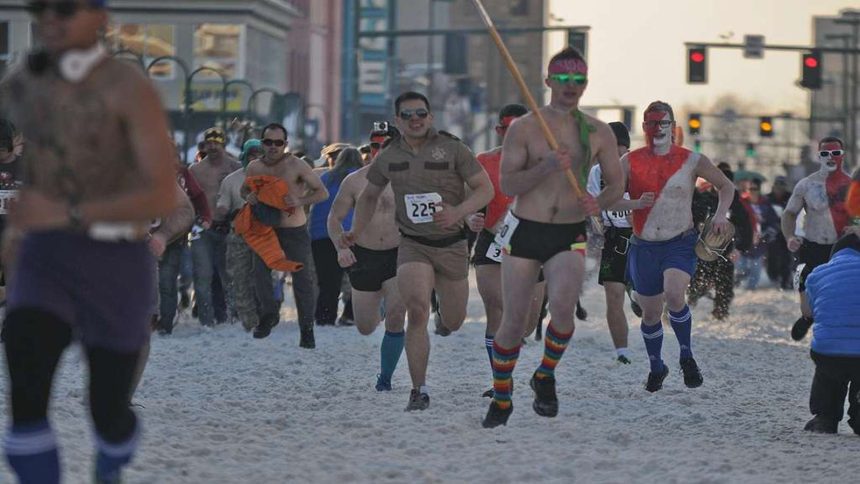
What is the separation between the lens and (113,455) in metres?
6.64

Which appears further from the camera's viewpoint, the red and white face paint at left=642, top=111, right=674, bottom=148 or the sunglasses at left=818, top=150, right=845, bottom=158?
the sunglasses at left=818, top=150, right=845, bottom=158

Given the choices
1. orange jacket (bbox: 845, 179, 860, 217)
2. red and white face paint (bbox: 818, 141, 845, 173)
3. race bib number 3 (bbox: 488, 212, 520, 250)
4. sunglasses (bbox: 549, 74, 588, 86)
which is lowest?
race bib number 3 (bbox: 488, 212, 520, 250)

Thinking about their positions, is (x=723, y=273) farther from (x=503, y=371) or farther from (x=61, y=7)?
(x=61, y=7)

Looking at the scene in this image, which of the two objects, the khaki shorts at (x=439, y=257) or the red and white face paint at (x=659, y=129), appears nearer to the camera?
the khaki shorts at (x=439, y=257)

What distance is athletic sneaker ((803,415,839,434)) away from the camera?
1091cm

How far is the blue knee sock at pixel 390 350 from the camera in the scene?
40.7 ft

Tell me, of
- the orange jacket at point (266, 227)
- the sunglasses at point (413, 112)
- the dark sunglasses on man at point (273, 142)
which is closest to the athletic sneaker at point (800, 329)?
the orange jacket at point (266, 227)

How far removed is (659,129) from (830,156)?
3567 millimetres

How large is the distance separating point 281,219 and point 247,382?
3612mm

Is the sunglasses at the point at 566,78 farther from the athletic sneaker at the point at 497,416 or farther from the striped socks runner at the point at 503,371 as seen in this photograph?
the athletic sneaker at the point at 497,416

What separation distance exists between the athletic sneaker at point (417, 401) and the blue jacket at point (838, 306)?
7.11 feet

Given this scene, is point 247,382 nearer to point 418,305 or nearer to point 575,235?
point 418,305

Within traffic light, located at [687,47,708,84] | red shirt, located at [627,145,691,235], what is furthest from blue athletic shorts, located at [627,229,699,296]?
traffic light, located at [687,47,708,84]

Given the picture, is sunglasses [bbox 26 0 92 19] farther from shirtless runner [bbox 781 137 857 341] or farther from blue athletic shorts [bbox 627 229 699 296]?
shirtless runner [bbox 781 137 857 341]
